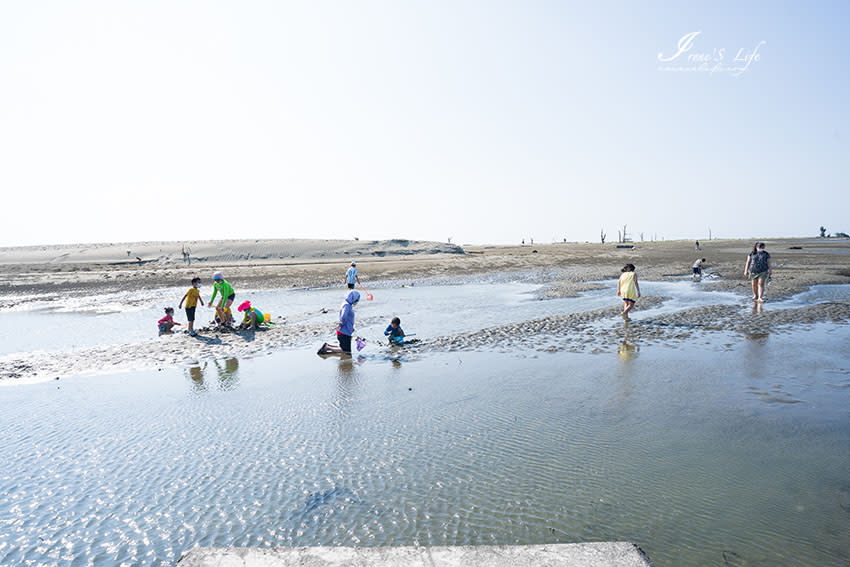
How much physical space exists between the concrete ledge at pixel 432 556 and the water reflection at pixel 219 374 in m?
6.35

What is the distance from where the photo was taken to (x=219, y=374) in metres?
10.4

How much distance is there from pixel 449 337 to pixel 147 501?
9.21 meters

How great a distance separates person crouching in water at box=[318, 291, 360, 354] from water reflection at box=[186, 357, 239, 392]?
2.12 m

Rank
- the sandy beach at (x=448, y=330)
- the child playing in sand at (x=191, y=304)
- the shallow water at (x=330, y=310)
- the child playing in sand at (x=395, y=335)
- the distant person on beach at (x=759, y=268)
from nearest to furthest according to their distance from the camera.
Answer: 1. the sandy beach at (x=448, y=330)
2. the child playing in sand at (x=395, y=335)
3. the child playing in sand at (x=191, y=304)
4. the shallow water at (x=330, y=310)
5. the distant person on beach at (x=759, y=268)

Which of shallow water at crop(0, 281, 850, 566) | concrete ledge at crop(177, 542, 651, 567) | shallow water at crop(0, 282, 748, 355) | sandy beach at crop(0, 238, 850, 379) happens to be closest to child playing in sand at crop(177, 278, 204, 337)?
sandy beach at crop(0, 238, 850, 379)

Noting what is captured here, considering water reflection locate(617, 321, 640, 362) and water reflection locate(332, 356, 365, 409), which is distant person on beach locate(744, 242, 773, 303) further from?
water reflection locate(332, 356, 365, 409)

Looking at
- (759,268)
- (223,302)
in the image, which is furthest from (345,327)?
(759,268)

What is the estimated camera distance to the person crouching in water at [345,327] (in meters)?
11.6

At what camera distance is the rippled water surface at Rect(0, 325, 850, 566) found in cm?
411

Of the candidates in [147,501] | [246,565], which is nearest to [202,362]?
[147,501]

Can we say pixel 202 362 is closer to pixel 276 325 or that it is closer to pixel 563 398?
pixel 276 325

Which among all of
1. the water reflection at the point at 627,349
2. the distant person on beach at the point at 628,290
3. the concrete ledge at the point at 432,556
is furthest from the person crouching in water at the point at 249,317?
the concrete ledge at the point at 432,556

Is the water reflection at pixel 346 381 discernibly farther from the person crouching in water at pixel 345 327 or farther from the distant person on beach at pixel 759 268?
the distant person on beach at pixel 759 268

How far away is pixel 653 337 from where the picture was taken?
12258 mm
